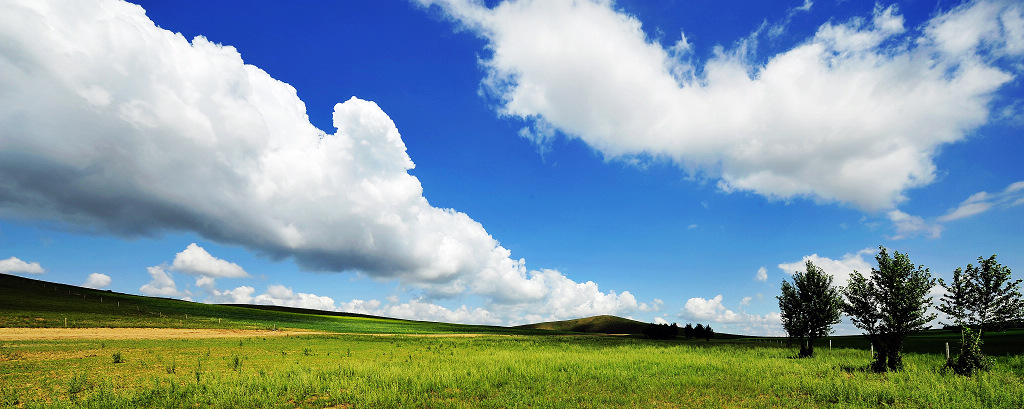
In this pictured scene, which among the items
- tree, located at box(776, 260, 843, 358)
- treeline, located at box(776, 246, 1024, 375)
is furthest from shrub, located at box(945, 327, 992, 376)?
tree, located at box(776, 260, 843, 358)

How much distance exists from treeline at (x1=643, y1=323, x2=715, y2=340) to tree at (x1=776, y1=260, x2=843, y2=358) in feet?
195

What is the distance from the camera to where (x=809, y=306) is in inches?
1615

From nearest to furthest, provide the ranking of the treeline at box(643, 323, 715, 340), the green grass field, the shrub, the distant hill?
the green grass field < the shrub < the treeline at box(643, 323, 715, 340) < the distant hill

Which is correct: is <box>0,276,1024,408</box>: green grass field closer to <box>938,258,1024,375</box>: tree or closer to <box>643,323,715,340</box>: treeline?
<box>938,258,1024,375</box>: tree

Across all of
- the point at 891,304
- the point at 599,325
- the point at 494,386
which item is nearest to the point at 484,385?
the point at 494,386

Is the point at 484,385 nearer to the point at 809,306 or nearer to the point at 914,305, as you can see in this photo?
the point at 914,305

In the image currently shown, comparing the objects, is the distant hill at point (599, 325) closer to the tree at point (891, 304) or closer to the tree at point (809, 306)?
the tree at point (809, 306)

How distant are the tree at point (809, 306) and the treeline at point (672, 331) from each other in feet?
195

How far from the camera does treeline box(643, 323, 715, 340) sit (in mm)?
100312

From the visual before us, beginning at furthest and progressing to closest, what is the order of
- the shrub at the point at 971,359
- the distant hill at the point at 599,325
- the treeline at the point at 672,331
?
the distant hill at the point at 599,325 → the treeline at the point at 672,331 → the shrub at the point at 971,359

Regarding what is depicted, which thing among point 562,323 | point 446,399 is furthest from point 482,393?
point 562,323

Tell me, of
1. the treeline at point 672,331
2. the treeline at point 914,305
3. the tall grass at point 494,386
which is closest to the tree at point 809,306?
the treeline at point 914,305

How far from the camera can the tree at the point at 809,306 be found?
40.2m

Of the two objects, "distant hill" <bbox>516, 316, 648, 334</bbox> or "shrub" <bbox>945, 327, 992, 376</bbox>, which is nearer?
"shrub" <bbox>945, 327, 992, 376</bbox>
